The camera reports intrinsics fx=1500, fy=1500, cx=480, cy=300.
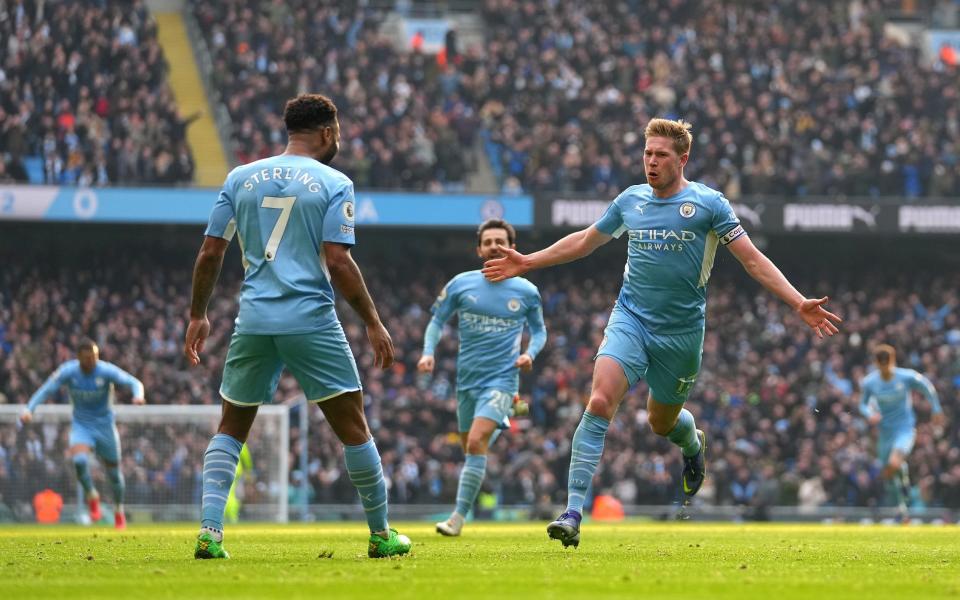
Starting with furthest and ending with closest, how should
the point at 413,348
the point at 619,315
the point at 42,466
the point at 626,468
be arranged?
the point at 413,348
the point at 626,468
the point at 42,466
the point at 619,315

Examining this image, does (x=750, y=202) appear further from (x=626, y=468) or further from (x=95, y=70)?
(x=95, y=70)

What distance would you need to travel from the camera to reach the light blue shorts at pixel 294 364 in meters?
9.02

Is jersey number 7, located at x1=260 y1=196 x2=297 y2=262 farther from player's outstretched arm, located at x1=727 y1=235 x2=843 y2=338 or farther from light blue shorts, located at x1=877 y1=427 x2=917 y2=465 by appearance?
light blue shorts, located at x1=877 y1=427 x2=917 y2=465

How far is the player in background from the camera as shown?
22031 mm

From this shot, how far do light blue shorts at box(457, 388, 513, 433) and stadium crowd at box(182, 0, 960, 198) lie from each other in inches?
750

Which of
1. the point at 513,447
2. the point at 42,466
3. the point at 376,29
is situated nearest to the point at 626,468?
the point at 513,447

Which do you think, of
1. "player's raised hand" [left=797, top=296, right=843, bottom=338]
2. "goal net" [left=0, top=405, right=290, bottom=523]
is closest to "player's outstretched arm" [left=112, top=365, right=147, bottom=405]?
"goal net" [left=0, top=405, right=290, bottom=523]

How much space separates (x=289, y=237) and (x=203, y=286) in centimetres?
65

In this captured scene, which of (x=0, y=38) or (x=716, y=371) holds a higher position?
(x=0, y=38)

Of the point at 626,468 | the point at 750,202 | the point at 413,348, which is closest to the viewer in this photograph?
the point at 626,468

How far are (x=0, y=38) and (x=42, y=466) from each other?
39.0 feet

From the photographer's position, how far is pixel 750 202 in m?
36.3

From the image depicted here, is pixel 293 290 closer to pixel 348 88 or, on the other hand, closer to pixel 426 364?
pixel 426 364

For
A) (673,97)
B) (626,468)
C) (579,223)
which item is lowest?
(626,468)
